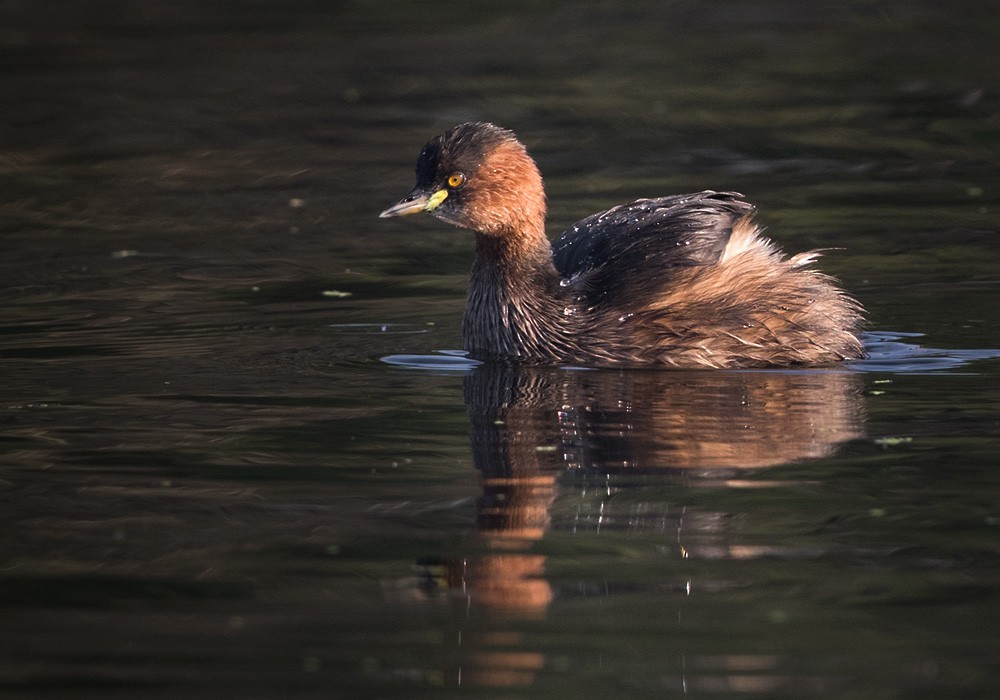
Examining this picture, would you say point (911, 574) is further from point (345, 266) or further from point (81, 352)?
point (345, 266)

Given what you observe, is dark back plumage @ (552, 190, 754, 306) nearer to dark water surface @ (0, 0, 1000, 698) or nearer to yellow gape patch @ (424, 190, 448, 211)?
dark water surface @ (0, 0, 1000, 698)

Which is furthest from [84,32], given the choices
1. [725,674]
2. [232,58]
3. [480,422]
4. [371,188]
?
[725,674]

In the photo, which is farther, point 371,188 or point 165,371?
point 371,188

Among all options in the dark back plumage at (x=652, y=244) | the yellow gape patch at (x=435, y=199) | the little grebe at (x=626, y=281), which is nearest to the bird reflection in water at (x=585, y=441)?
the little grebe at (x=626, y=281)

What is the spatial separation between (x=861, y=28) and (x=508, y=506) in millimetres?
13476

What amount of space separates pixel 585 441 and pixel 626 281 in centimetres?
184

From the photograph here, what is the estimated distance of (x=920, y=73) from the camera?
16.6 m

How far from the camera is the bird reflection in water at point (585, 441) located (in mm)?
5586

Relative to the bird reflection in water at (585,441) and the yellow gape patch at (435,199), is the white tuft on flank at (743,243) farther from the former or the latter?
the yellow gape patch at (435,199)

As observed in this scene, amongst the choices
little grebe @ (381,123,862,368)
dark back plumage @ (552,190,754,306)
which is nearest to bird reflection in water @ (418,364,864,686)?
little grebe @ (381,123,862,368)

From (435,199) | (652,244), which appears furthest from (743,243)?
(435,199)

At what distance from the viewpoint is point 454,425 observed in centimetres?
764

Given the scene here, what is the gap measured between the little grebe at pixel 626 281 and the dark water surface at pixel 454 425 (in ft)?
0.79

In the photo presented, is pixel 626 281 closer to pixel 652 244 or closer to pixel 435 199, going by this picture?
pixel 652 244
